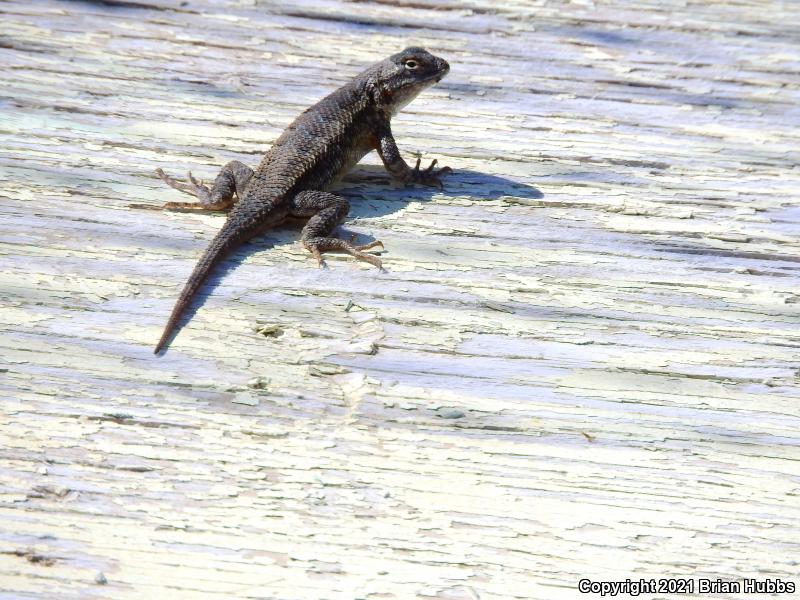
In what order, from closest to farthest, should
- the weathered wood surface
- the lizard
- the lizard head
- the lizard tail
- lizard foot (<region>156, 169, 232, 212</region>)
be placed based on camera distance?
the weathered wood surface → the lizard tail → the lizard → lizard foot (<region>156, 169, 232, 212</region>) → the lizard head

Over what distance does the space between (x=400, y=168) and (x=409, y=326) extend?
4.13ft

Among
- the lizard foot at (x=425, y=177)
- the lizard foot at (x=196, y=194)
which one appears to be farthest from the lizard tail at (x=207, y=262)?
the lizard foot at (x=425, y=177)

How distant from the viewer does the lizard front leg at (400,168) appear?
3.80 metres

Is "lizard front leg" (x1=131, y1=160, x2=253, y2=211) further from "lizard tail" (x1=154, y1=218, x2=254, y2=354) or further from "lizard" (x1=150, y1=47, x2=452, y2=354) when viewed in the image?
"lizard tail" (x1=154, y1=218, x2=254, y2=354)

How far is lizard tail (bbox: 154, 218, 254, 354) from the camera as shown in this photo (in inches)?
108

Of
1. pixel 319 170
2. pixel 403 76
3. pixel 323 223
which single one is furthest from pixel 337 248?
pixel 403 76

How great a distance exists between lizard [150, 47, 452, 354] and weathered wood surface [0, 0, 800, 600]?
0.08 metres

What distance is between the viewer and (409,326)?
9.44ft

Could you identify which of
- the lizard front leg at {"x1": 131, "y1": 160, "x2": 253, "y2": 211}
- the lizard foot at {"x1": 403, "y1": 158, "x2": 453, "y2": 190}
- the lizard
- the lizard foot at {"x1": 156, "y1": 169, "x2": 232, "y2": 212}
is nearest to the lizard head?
the lizard

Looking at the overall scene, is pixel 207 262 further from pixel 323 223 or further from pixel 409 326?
pixel 409 326

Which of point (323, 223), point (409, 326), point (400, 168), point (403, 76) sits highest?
point (403, 76)

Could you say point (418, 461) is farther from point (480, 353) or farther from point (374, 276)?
point (374, 276)

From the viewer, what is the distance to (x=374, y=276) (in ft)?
10.3

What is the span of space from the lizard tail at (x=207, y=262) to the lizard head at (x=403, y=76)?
3.80 ft
